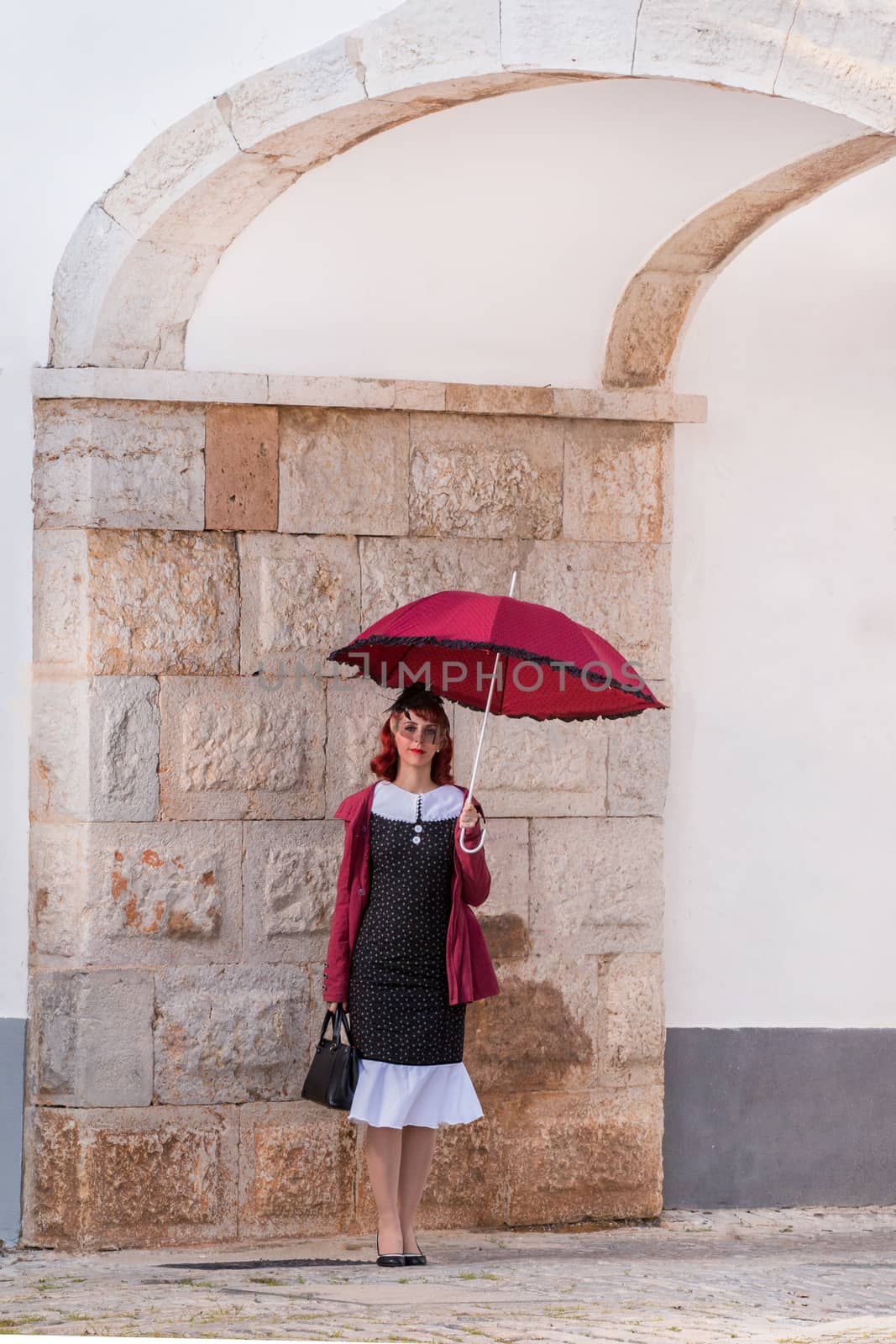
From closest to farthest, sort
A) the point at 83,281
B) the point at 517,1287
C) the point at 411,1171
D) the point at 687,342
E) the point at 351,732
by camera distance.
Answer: the point at 517,1287
the point at 411,1171
the point at 83,281
the point at 351,732
the point at 687,342

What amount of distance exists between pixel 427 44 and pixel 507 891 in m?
2.43

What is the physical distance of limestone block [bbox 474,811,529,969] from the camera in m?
4.85

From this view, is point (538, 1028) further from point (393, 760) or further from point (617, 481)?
point (617, 481)

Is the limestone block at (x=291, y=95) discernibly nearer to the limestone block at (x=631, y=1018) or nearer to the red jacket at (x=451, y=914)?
the red jacket at (x=451, y=914)

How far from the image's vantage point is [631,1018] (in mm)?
A: 4922

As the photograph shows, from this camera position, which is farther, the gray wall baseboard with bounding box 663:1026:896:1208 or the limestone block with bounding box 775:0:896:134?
the gray wall baseboard with bounding box 663:1026:896:1208

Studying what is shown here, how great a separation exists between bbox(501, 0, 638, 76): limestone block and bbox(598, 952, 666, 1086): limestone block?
103 inches

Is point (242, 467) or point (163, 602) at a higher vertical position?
point (242, 467)

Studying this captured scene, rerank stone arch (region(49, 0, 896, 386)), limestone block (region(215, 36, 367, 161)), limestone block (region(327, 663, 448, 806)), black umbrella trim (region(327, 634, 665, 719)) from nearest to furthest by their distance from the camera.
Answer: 1. stone arch (region(49, 0, 896, 386))
2. black umbrella trim (region(327, 634, 665, 719))
3. limestone block (region(215, 36, 367, 161))
4. limestone block (region(327, 663, 448, 806))

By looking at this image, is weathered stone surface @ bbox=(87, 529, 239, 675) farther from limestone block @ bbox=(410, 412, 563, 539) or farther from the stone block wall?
limestone block @ bbox=(410, 412, 563, 539)

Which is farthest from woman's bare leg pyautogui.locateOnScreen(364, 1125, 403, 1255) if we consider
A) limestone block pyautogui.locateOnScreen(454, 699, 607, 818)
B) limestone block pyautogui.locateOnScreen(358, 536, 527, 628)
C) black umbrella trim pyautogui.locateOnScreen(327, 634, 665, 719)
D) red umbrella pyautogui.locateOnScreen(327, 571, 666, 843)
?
limestone block pyautogui.locateOnScreen(358, 536, 527, 628)

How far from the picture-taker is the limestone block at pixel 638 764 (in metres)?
4.95

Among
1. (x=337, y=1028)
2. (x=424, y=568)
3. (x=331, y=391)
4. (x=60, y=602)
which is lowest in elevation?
(x=337, y=1028)

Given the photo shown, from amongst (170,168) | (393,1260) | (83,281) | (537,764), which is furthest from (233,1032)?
(170,168)
